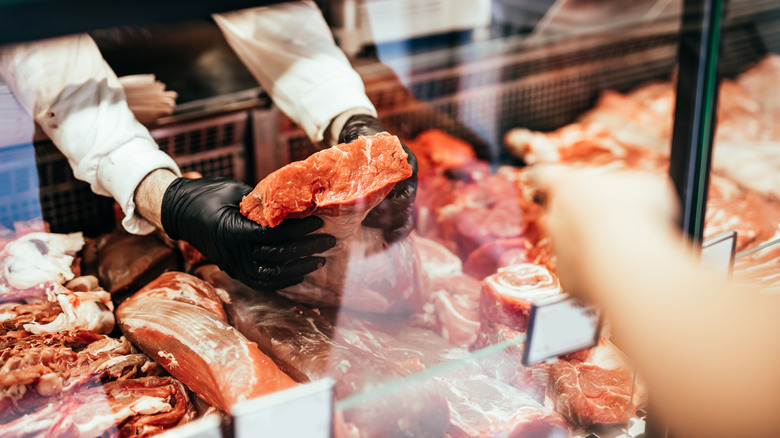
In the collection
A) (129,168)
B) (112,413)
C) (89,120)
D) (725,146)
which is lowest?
(112,413)

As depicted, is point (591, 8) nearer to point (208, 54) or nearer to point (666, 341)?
point (208, 54)

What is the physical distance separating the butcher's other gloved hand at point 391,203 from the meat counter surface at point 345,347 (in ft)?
0.32

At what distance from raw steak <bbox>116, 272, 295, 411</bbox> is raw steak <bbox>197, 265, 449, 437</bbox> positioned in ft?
0.17

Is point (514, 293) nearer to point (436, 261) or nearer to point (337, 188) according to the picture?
point (436, 261)

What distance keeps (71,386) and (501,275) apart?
3.81 ft

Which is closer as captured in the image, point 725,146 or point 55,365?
→ point 55,365

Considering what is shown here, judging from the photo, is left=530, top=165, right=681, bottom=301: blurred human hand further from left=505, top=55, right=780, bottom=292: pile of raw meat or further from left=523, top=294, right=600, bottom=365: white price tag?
left=505, top=55, right=780, bottom=292: pile of raw meat

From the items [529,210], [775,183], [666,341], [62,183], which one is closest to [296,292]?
[62,183]

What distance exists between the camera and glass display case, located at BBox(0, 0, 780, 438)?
1372 millimetres

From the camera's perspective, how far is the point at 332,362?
1442 millimetres

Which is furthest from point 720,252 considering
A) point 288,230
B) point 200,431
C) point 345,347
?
point 200,431

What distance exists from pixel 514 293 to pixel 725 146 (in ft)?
5.99

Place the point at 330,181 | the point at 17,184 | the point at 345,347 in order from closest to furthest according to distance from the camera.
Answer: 1. the point at 330,181
2. the point at 345,347
3. the point at 17,184

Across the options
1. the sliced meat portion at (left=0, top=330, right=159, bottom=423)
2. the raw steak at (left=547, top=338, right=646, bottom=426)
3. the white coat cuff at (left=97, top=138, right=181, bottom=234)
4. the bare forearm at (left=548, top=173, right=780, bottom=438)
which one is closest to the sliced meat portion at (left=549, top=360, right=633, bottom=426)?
the raw steak at (left=547, top=338, right=646, bottom=426)
